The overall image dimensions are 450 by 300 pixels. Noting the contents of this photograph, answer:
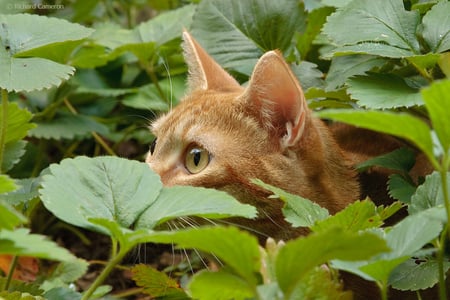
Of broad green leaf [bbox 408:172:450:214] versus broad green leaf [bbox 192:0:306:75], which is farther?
broad green leaf [bbox 192:0:306:75]

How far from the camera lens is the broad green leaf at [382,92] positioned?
6.13 feet

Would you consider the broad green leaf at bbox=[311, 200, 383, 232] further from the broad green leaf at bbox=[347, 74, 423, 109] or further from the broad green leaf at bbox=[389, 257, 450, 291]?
the broad green leaf at bbox=[347, 74, 423, 109]

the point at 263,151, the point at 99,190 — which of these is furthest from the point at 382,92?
the point at 99,190

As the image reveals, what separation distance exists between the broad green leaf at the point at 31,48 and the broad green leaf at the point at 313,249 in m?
0.96

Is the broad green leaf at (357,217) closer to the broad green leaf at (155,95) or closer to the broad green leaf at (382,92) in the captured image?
the broad green leaf at (382,92)

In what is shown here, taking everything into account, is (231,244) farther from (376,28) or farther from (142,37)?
(142,37)

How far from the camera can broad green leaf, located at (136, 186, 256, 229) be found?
4.71 ft

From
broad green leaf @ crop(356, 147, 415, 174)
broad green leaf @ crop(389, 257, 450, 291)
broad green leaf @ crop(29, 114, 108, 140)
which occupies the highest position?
broad green leaf @ crop(389, 257, 450, 291)

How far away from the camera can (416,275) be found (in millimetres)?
1666

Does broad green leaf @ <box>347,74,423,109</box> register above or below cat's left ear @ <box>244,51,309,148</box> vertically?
above

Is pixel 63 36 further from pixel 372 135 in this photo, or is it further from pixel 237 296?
pixel 372 135

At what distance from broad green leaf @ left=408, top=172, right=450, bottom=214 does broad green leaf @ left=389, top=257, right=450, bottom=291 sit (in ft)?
0.42

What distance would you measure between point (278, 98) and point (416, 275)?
2.23 feet

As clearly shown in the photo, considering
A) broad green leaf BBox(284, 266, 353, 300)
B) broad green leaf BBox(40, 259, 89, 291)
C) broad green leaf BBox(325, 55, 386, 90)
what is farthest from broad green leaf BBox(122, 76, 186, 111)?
broad green leaf BBox(284, 266, 353, 300)
